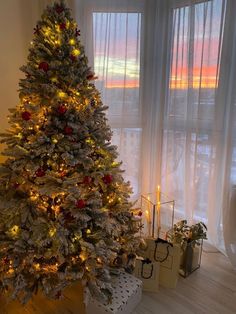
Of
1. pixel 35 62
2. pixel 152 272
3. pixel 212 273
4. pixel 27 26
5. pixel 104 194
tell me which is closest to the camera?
pixel 35 62

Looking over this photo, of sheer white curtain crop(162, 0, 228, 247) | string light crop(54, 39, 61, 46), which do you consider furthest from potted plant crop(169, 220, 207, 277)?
string light crop(54, 39, 61, 46)

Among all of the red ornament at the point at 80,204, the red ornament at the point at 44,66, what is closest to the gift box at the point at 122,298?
the red ornament at the point at 80,204

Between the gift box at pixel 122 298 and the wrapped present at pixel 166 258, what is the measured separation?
25 centimetres

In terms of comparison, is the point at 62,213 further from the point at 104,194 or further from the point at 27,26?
the point at 27,26

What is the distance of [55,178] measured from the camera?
5.37 ft

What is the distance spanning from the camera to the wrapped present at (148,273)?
204 cm

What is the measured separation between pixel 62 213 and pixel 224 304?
50.8 inches

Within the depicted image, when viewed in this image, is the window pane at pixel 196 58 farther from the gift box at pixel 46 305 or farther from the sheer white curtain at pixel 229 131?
the gift box at pixel 46 305

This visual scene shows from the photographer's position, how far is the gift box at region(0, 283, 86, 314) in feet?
6.02

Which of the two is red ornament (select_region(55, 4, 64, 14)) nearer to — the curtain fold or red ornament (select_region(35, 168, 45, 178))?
the curtain fold

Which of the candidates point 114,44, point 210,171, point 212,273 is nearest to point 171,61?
point 114,44

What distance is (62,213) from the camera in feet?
5.62

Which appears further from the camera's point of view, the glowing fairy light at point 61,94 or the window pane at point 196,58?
the window pane at point 196,58

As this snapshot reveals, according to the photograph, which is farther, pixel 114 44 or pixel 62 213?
pixel 114 44
